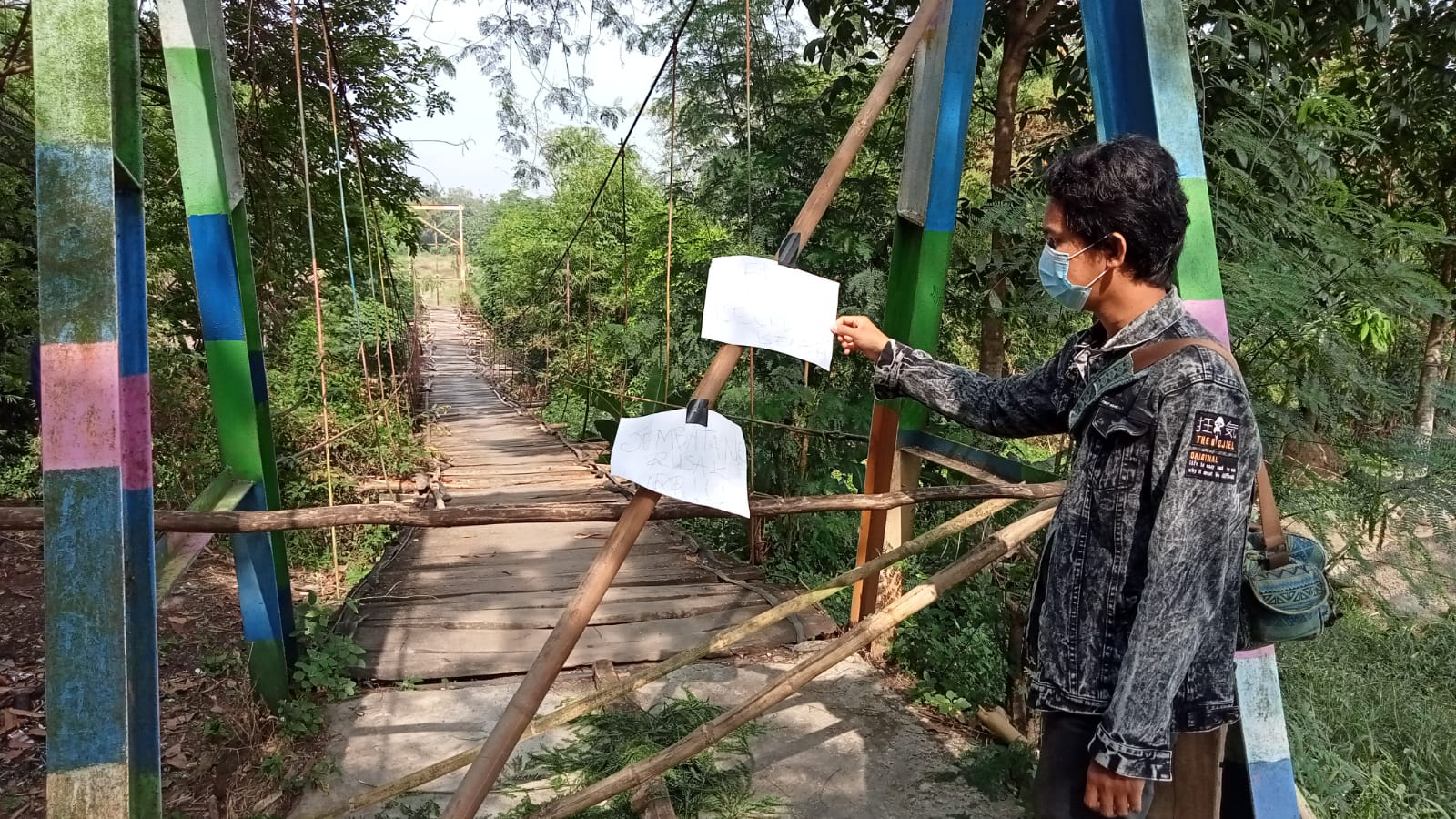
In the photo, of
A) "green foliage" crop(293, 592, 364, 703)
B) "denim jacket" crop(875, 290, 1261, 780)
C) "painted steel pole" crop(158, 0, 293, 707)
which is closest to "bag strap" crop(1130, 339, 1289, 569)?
"denim jacket" crop(875, 290, 1261, 780)


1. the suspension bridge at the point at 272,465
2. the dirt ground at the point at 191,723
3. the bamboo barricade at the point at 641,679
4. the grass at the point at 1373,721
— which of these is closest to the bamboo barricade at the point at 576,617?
the suspension bridge at the point at 272,465

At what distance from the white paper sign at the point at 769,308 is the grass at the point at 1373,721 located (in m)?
2.09

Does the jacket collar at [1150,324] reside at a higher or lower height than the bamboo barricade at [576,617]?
higher

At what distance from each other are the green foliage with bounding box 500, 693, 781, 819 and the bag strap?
1574 mm

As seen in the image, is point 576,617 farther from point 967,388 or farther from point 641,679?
point 967,388

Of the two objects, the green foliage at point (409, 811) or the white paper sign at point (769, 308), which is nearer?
the white paper sign at point (769, 308)

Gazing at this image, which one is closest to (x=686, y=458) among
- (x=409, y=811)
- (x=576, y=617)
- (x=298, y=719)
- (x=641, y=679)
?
(x=576, y=617)

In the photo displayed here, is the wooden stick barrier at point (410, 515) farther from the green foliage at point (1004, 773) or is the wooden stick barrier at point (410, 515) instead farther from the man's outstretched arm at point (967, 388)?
the green foliage at point (1004, 773)

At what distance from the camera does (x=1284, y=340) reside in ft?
8.91

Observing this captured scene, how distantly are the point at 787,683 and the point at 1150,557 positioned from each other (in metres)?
0.90

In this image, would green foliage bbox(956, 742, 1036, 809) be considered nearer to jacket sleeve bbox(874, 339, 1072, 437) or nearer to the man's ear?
jacket sleeve bbox(874, 339, 1072, 437)

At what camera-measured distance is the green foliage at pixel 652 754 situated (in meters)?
2.29

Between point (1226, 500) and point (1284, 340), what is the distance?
2130 mm

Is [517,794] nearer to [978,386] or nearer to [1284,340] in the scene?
[978,386]
